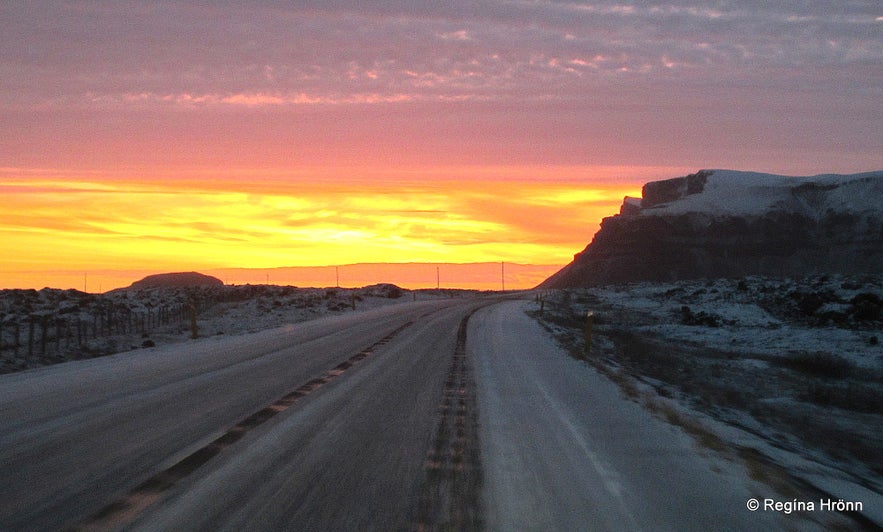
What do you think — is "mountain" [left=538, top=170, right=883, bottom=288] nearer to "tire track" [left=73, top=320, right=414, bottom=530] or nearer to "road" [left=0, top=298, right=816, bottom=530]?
"road" [left=0, top=298, right=816, bottom=530]

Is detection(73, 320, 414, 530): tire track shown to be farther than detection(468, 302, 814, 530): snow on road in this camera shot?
No

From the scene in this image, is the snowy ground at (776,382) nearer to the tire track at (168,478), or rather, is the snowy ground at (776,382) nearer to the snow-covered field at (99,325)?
the tire track at (168,478)

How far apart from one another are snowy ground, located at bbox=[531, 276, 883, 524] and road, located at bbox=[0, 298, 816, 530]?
858mm

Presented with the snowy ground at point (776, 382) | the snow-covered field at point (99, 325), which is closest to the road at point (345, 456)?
the snowy ground at point (776, 382)

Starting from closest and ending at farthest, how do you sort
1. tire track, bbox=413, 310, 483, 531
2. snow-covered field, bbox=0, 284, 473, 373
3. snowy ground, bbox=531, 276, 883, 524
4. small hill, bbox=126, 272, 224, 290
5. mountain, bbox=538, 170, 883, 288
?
tire track, bbox=413, 310, 483, 531 → snowy ground, bbox=531, 276, 883, 524 → snow-covered field, bbox=0, 284, 473, 373 → mountain, bbox=538, 170, 883, 288 → small hill, bbox=126, 272, 224, 290

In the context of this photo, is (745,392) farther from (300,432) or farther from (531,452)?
(300,432)

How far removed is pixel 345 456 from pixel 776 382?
40.3 ft

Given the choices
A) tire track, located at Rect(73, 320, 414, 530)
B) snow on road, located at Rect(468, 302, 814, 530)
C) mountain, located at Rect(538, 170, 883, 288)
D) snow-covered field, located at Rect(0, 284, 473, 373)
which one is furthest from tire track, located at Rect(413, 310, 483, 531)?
mountain, located at Rect(538, 170, 883, 288)

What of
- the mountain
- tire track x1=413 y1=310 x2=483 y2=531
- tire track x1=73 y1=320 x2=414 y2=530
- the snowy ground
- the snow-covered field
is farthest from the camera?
the mountain

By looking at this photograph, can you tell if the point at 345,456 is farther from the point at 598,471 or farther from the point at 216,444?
the point at 598,471

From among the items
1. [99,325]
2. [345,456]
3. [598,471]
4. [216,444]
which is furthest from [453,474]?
[99,325]

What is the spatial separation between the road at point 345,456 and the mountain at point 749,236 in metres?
128

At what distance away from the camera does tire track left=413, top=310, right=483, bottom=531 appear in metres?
5.55

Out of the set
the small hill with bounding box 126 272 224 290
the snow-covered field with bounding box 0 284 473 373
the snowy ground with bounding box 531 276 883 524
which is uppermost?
the small hill with bounding box 126 272 224 290
